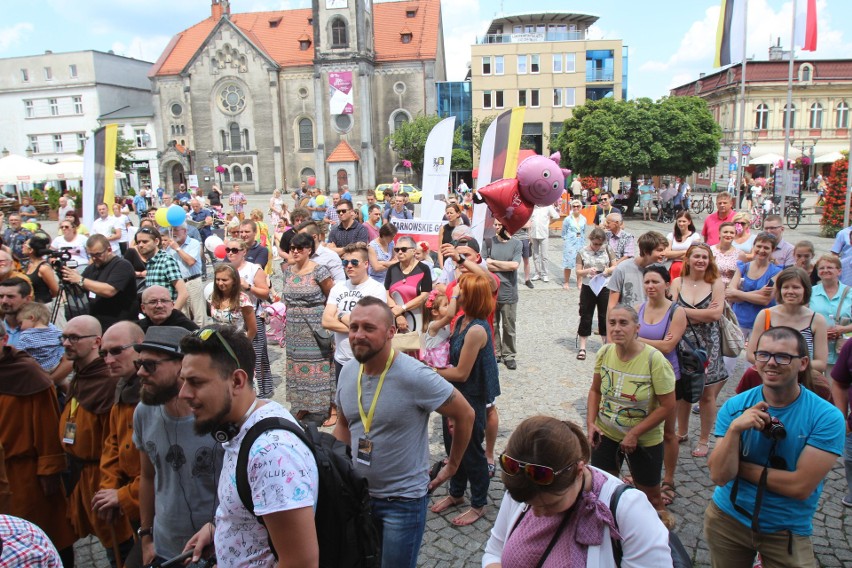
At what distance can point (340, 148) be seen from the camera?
5062cm

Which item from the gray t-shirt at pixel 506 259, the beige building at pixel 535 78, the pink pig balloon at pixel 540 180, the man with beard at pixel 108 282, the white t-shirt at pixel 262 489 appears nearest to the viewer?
the white t-shirt at pixel 262 489

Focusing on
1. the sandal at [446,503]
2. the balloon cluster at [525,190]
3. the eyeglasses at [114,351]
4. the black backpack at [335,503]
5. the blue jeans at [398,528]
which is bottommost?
the sandal at [446,503]

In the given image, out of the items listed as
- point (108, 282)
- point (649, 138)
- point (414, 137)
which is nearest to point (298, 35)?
point (414, 137)

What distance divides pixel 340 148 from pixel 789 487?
1984 inches

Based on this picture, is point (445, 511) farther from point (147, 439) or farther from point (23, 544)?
point (23, 544)

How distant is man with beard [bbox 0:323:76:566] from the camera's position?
133 inches

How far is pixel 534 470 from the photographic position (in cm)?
181

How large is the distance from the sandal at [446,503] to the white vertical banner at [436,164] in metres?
5.53

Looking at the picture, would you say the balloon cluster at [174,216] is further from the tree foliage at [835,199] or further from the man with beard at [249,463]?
the tree foliage at [835,199]

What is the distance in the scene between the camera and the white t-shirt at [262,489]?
6.40ft

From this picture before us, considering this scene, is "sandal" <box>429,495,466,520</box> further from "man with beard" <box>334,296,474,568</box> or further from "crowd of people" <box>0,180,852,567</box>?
"man with beard" <box>334,296,474,568</box>

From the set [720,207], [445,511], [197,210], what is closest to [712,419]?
[445,511]

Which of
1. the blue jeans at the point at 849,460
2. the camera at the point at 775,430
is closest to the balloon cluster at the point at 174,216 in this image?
the camera at the point at 775,430

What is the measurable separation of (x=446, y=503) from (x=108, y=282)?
3.71 meters
